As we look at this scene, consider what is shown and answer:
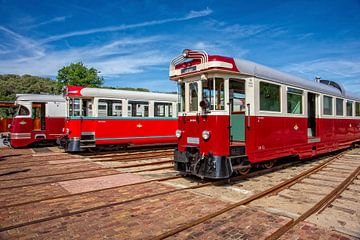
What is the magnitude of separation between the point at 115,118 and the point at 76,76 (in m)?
36.7

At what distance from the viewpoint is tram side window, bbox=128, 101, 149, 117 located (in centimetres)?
1506

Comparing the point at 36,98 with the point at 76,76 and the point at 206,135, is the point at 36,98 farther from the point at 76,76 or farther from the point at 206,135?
the point at 76,76

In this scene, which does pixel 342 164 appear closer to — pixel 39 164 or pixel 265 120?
pixel 265 120

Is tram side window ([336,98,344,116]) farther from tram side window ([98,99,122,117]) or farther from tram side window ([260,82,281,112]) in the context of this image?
tram side window ([98,99,122,117])

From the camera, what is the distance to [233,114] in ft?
27.4

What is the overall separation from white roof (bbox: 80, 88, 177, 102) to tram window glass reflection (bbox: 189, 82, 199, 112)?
297 inches

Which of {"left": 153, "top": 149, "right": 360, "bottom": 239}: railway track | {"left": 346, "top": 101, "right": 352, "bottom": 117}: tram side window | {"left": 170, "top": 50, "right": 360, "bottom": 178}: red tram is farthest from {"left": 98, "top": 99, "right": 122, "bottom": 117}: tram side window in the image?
{"left": 346, "top": 101, "right": 352, "bottom": 117}: tram side window

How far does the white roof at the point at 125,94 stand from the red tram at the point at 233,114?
6858 millimetres

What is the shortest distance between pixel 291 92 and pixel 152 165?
5.76 meters

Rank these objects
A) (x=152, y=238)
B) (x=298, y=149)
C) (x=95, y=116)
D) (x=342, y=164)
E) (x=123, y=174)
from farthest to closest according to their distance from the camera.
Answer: (x=95, y=116)
(x=342, y=164)
(x=298, y=149)
(x=123, y=174)
(x=152, y=238)

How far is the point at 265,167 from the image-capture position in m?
8.98

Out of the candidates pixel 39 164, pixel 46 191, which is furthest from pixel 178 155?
pixel 39 164

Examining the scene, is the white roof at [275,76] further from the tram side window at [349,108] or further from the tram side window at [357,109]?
the tram side window at [357,109]

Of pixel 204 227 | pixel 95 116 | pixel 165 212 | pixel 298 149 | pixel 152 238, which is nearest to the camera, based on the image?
pixel 152 238
